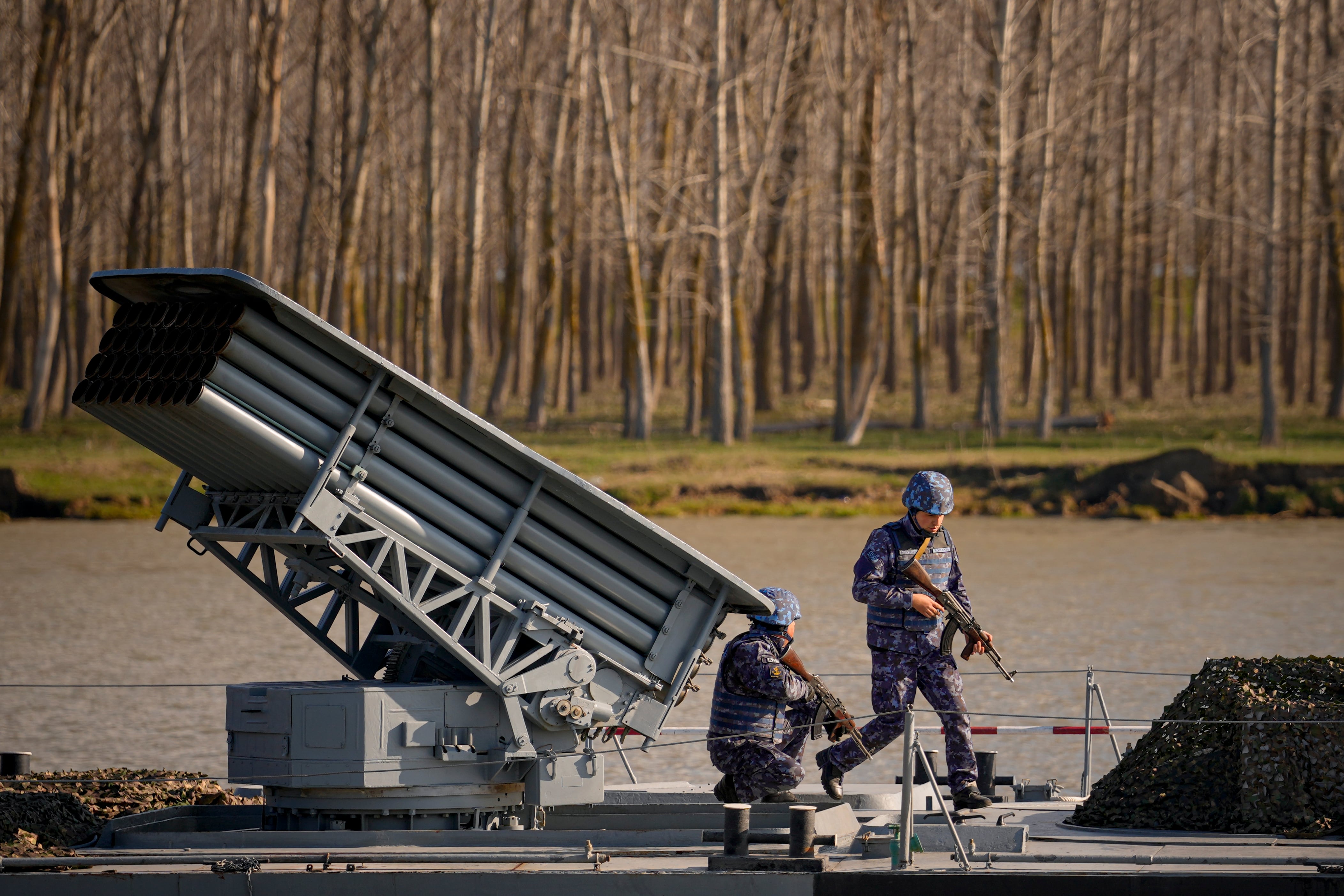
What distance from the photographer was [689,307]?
4925 cm

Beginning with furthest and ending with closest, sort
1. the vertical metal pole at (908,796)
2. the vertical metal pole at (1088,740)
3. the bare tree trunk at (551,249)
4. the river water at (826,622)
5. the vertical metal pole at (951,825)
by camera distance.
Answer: the bare tree trunk at (551,249)
the river water at (826,622)
the vertical metal pole at (1088,740)
the vertical metal pole at (908,796)
the vertical metal pole at (951,825)

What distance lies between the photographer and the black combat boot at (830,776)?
28.9ft

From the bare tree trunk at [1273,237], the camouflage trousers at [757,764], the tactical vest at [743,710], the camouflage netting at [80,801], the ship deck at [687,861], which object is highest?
the bare tree trunk at [1273,237]

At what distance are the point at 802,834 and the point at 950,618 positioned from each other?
1721 millimetres

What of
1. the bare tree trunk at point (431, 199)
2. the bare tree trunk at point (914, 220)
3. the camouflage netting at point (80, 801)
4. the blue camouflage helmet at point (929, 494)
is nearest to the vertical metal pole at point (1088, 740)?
the blue camouflage helmet at point (929, 494)

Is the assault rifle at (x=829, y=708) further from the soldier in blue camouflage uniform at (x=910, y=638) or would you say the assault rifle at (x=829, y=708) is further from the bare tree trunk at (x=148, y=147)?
the bare tree trunk at (x=148, y=147)

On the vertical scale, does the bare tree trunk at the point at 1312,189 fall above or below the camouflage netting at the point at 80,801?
above

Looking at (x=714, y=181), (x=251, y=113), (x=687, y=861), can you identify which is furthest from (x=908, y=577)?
(x=251, y=113)

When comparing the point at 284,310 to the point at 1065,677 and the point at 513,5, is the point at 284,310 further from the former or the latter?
the point at 513,5

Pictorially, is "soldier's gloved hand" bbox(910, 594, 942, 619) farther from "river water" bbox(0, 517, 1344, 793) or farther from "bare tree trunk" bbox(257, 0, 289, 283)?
Result: "bare tree trunk" bbox(257, 0, 289, 283)

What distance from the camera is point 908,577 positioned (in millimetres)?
8648

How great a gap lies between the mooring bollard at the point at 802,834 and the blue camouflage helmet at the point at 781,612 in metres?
1.26

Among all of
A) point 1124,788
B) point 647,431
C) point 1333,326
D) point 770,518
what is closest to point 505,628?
point 1124,788

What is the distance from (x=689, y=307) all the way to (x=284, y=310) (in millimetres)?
41427
